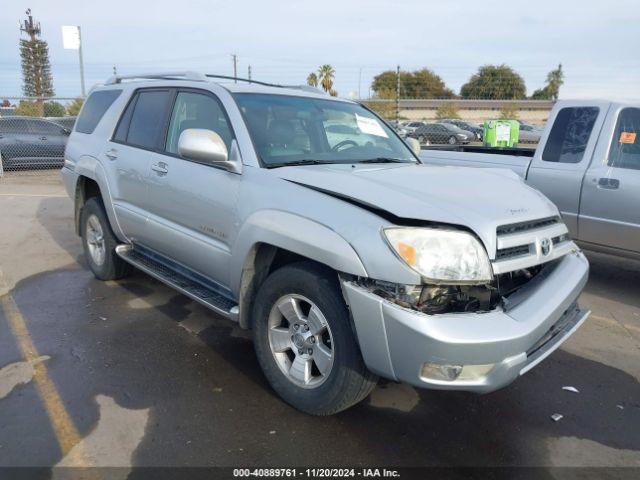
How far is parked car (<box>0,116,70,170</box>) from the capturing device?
13.8 meters

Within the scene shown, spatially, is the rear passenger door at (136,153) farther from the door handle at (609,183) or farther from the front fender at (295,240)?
the door handle at (609,183)

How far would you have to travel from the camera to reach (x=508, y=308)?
2615mm

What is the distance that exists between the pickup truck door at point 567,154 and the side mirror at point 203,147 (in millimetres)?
3695

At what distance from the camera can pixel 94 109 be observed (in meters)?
5.48

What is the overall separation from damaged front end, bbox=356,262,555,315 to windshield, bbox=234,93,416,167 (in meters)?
1.24

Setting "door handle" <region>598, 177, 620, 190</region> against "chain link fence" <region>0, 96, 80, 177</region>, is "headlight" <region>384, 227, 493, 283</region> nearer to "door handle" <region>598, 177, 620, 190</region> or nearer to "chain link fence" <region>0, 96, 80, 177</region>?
"door handle" <region>598, 177, 620, 190</region>

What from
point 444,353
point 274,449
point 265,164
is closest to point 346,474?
point 274,449

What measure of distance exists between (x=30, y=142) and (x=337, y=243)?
14127mm

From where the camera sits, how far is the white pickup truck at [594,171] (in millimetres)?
4961

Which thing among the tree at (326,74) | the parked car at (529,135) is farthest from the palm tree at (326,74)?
the parked car at (529,135)

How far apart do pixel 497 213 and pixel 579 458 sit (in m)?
1.36

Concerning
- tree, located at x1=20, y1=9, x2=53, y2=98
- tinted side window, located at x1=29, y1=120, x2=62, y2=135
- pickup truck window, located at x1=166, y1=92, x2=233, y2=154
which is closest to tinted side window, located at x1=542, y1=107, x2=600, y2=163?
pickup truck window, located at x1=166, y1=92, x2=233, y2=154

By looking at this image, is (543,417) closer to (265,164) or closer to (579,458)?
(579,458)

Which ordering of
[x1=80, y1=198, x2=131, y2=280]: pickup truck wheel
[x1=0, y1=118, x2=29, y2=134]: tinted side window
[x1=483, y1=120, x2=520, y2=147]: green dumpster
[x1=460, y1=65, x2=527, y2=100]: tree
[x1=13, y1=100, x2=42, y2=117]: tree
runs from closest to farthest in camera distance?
[x1=80, y1=198, x2=131, y2=280]: pickup truck wheel < [x1=483, y1=120, x2=520, y2=147]: green dumpster < [x1=0, y1=118, x2=29, y2=134]: tinted side window < [x1=13, y1=100, x2=42, y2=117]: tree < [x1=460, y1=65, x2=527, y2=100]: tree
